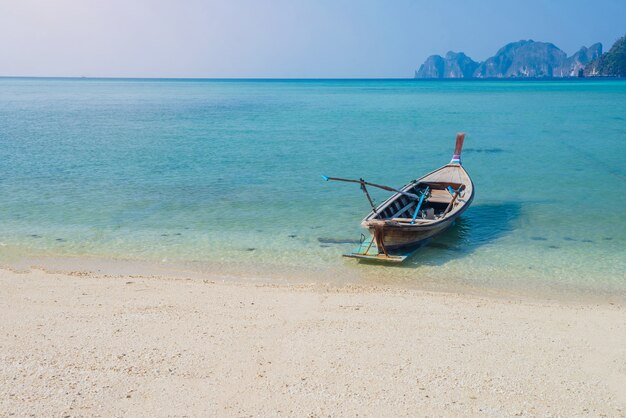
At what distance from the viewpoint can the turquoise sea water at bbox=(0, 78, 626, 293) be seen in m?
16.4

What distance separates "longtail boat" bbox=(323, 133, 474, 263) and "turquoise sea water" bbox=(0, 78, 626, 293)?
500 mm

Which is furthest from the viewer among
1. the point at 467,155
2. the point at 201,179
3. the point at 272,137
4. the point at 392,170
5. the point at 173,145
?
the point at 272,137

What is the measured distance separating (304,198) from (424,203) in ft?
19.0

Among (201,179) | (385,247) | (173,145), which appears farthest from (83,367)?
(173,145)

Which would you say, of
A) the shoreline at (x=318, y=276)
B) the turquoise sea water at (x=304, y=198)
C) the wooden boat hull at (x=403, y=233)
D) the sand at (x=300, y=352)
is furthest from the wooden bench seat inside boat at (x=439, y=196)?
the sand at (x=300, y=352)

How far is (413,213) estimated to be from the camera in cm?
1959

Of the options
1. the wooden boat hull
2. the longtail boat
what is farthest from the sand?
the wooden boat hull

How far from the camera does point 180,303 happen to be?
12883 mm

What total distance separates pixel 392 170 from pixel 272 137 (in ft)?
54.9

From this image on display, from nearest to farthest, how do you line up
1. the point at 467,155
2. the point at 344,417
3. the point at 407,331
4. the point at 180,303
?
the point at 344,417
the point at 407,331
the point at 180,303
the point at 467,155

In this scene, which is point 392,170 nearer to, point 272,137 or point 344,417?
point 272,137

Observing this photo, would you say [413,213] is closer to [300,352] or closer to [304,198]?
[304,198]

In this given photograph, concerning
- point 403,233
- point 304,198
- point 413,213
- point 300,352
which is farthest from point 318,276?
point 304,198

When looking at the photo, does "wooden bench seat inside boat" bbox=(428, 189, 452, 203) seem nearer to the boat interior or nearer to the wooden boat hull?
the boat interior
